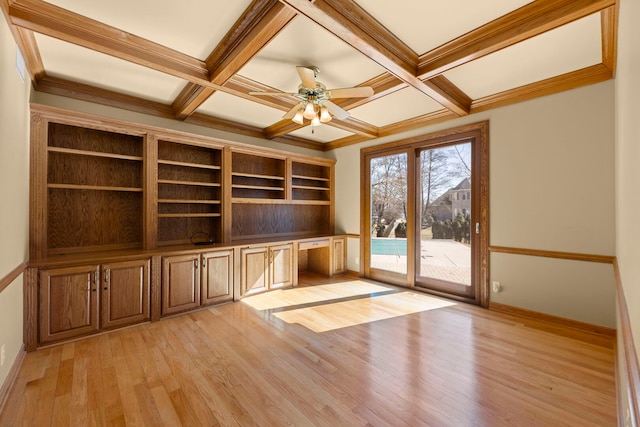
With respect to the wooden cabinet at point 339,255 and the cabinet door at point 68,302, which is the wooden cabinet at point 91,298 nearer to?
the cabinet door at point 68,302

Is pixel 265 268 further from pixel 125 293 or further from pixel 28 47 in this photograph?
pixel 28 47

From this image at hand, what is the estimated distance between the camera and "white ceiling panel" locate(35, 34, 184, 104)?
7.64ft

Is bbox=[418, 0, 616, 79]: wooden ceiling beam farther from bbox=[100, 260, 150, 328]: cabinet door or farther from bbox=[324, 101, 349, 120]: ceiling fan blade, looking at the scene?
bbox=[100, 260, 150, 328]: cabinet door

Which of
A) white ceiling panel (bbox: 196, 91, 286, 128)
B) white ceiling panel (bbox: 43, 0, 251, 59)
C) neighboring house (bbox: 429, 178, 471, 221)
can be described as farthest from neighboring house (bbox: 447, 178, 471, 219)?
white ceiling panel (bbox: 43, 0, 251, 59)

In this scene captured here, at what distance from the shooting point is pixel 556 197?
2.92 meters

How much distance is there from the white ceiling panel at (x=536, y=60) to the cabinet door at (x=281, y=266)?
3118 mm

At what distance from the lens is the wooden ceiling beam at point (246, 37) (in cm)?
181

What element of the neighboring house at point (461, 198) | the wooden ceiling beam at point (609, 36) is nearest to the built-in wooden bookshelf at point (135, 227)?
the neighboring house at point (461, 198)

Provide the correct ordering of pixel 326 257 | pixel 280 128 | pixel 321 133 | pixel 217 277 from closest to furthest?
pixel 217 277 < pixel 280 128 < pixel 321 133 < pixel 326 257

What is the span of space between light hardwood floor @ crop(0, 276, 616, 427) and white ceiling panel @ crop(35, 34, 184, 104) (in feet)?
8.59

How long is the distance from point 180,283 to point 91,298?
814 millimetres

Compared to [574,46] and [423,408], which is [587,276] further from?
[423,408]

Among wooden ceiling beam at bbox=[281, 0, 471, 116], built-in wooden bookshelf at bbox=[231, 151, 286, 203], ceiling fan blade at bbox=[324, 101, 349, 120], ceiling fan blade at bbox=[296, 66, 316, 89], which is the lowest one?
built-in wooden bookshelf at bbox=[231, 151, 286, 203]

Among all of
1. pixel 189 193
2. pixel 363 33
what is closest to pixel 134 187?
pixel 189 193
